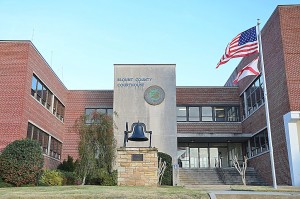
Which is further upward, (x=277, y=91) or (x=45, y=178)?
(x=277, y=91)

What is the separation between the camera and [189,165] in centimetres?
3316

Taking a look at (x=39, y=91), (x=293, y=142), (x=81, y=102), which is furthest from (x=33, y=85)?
(x=293, y=142)

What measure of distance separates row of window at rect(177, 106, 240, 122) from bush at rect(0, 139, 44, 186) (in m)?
17.0

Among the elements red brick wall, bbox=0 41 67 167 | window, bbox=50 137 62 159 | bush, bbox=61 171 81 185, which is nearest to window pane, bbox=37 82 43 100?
red brick wall, bbox=0 41 67 167

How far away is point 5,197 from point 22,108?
13567mm

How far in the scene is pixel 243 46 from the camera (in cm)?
1692

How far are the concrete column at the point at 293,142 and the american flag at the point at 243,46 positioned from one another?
6.06m

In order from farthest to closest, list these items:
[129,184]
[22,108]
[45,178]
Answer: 1. [22,108]
2. [45,178]
3. [129,184]

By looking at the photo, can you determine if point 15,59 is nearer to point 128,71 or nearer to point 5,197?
point 128,71

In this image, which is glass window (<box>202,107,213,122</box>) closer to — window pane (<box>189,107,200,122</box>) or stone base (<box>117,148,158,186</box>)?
window pane (<box>189,107,200,122</box>)

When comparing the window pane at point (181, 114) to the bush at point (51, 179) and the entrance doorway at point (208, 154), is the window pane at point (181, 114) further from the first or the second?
the bush at point (51, 179)

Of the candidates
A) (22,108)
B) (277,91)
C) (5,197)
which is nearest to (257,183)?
(277,91)

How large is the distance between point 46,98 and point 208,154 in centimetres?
1607

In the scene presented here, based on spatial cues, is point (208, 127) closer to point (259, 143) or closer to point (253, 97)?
point (253, 97)
